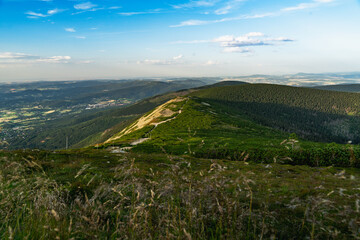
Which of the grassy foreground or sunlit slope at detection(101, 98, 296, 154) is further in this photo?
sunlit slope at detection(101, 98, 296, 154)

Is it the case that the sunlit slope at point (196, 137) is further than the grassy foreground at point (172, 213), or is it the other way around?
the sunlit slope at point (196, 137)

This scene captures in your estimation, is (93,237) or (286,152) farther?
(286,152)

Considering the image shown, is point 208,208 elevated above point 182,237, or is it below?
below

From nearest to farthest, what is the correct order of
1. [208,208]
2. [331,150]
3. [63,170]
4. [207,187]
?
[207,187] < [208,208] < [63,170] < [331,150]

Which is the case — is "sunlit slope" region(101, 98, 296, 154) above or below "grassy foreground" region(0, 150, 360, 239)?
below

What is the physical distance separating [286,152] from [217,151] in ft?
39.3

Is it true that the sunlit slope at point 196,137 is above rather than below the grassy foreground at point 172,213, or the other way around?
below

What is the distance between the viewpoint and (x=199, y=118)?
279 feet

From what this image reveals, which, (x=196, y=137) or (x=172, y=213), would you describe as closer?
(x=172, y=213)

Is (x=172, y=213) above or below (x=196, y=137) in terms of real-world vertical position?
above

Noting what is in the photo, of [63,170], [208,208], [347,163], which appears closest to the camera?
[208,208]

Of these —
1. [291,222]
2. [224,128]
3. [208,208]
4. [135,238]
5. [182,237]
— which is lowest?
[224,128]

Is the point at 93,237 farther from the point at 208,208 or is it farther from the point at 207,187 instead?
the point at 208,208

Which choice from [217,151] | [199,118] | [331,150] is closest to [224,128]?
[199,118]
